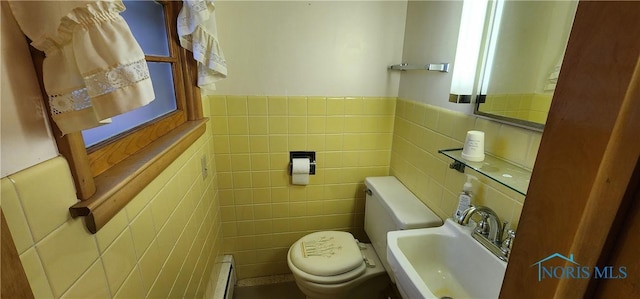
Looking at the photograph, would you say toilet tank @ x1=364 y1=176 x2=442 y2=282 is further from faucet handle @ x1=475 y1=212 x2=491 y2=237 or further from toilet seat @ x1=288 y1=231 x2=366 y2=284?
faucet handle @ x1=475 y1=212 x2=491 y2=237

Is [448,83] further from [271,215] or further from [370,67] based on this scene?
[271,215]

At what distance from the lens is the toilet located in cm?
131

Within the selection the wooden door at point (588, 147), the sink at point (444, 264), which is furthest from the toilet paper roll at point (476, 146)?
the wooden door at point (588, 147)

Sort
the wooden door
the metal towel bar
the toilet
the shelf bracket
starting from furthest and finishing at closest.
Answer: the toilet
the metal towel bar
the shelf bracket
the wooden door

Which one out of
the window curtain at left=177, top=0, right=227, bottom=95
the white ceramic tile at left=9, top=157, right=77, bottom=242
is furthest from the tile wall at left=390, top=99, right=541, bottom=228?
the white ceramic tile at left=9, top=157, right=77, bottom=242

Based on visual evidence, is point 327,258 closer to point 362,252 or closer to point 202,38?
point 362,252

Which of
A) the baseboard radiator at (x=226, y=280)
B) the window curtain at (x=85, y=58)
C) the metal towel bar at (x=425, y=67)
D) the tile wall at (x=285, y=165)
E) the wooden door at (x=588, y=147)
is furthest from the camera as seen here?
the tile wall at (x=285, y=165)

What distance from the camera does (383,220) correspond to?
1.44 metres

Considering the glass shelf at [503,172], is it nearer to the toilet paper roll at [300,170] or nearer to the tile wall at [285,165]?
the tile wall at [285,165]

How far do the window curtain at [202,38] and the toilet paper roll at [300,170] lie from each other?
65 cm

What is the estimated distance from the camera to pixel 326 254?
147cm

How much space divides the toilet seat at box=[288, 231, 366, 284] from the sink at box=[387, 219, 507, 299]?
0.41 meters

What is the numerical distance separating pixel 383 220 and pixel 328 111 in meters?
0.70

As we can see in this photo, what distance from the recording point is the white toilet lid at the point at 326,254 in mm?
1374
